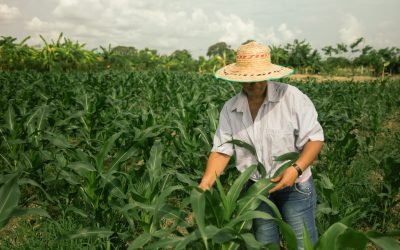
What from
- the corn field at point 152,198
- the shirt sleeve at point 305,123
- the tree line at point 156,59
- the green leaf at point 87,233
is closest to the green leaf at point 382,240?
the corn field at point 152,198

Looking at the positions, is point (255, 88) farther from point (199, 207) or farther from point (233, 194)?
point (199, 207)

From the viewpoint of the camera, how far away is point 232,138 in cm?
233

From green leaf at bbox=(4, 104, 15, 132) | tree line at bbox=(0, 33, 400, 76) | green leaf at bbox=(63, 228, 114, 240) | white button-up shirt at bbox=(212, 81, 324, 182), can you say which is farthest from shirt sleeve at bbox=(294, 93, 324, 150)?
tree line at bbox=(0, 33, 400, 76)

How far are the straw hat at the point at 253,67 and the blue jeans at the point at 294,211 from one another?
0.70m

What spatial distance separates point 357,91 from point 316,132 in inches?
446

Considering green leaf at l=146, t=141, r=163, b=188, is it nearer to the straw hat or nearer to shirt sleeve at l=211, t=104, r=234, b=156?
shirt sleeve at l=211, t=104, r=234, b=156

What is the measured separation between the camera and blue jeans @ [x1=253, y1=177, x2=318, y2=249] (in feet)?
7.23

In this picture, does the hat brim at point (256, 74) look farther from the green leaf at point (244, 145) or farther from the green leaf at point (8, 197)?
the green leaf at point (8, 197)

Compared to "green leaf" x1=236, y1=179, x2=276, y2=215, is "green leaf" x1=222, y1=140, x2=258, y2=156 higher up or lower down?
higher up

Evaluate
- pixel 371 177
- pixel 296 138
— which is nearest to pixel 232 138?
pixel 296 138

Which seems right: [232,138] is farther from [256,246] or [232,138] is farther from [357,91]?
[357,91]

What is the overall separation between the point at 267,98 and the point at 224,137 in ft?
1.25

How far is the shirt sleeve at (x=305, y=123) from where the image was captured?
2.04 meters

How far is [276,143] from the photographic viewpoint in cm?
214
